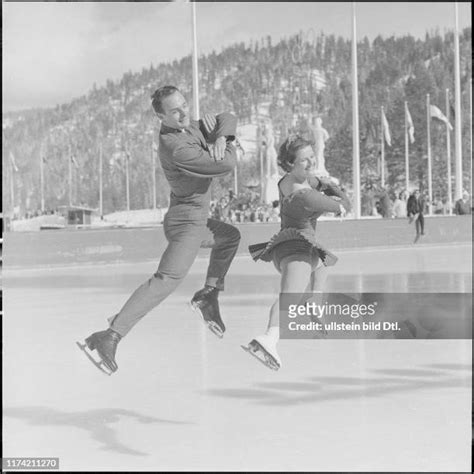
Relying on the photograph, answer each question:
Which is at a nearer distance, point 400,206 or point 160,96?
point 160,96

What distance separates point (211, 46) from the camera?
148 inches

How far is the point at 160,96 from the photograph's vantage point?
8.22ft

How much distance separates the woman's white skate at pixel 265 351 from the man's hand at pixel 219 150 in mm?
596

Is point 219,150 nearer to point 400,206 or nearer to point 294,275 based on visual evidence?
point 294,275

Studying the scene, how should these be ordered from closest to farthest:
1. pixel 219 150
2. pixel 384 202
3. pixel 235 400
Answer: pixel 219 150 → pixel 235 400 → pixel 384 202

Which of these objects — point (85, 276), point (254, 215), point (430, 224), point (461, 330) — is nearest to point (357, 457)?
point (461, 330)

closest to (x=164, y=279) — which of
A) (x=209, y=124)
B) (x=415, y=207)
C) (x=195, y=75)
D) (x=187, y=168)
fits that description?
(x=187, y=168)

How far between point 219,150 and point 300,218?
0.96 feet

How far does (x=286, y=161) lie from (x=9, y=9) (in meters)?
1.43

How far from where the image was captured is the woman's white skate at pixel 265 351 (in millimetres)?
2750

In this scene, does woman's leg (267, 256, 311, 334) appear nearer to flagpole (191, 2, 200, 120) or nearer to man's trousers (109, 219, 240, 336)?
man's trousers (109, 219, 240, 336)

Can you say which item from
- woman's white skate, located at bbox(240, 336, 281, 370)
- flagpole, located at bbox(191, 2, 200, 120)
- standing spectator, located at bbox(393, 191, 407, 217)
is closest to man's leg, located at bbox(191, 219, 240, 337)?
woman's white skate, located at bbox(240, 336, 281, 370)

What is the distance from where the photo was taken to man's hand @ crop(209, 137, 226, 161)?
247 cm

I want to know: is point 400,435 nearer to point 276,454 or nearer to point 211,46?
point 276,454
